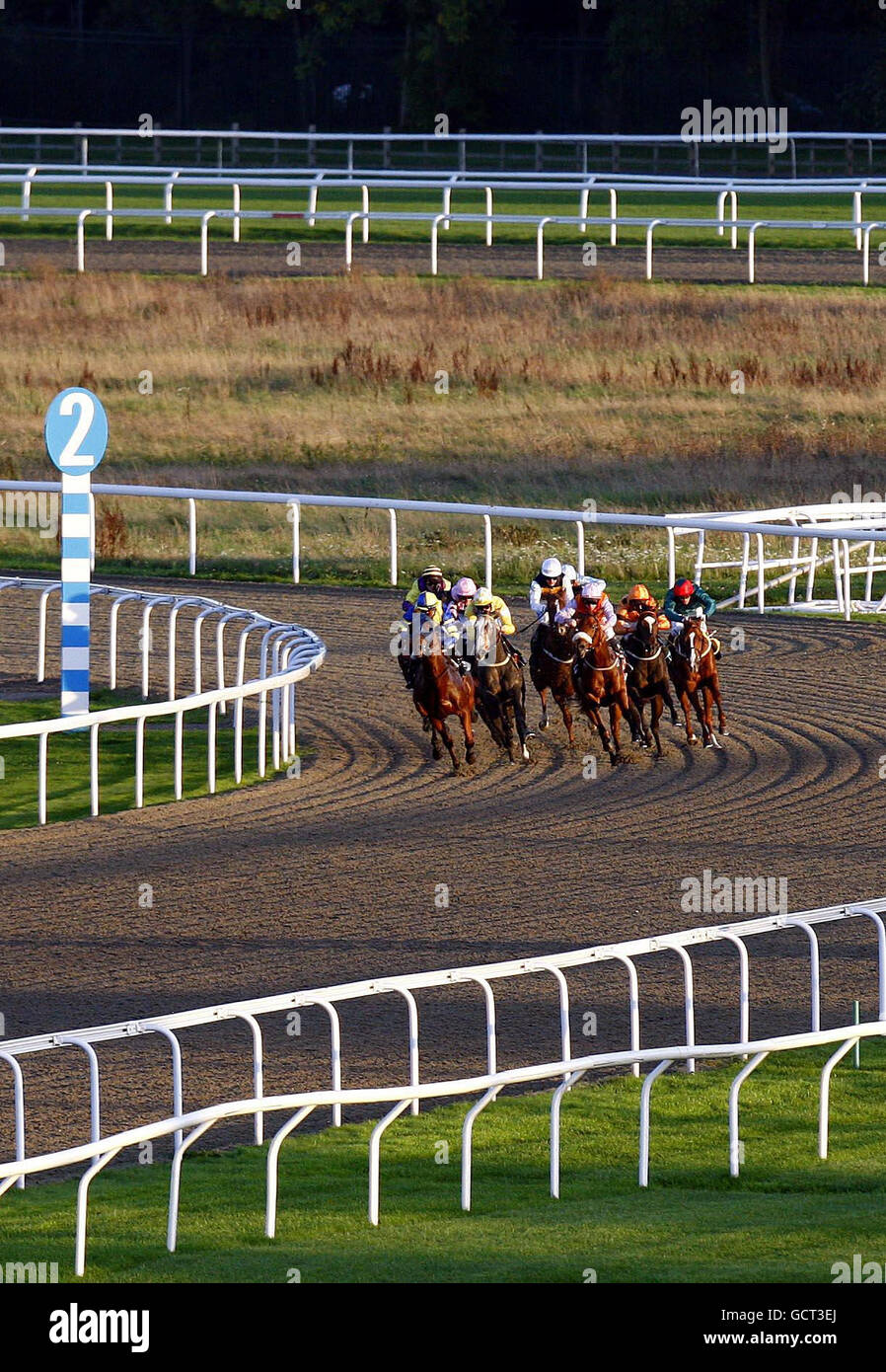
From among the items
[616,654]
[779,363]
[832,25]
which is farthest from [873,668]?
[832,25]

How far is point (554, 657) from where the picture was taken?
13469 mm

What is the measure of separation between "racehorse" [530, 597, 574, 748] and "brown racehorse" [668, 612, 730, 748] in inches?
23.0

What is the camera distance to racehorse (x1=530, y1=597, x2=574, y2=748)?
1339cm

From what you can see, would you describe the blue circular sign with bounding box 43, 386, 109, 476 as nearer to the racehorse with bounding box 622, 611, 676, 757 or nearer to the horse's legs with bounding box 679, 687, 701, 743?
the racehorse with bounding box 622, 611, 676, 757

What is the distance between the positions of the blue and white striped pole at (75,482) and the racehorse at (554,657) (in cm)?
254

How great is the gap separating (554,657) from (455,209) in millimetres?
17725

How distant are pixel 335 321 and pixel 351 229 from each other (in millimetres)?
1765

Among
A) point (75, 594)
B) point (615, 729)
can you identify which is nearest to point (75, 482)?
point (75, 594)

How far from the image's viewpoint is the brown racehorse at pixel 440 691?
12914 mm

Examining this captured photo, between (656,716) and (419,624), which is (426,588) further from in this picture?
(656,716)

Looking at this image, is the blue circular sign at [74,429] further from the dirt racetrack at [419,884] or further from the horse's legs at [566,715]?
the horse's legs at [566,715]
